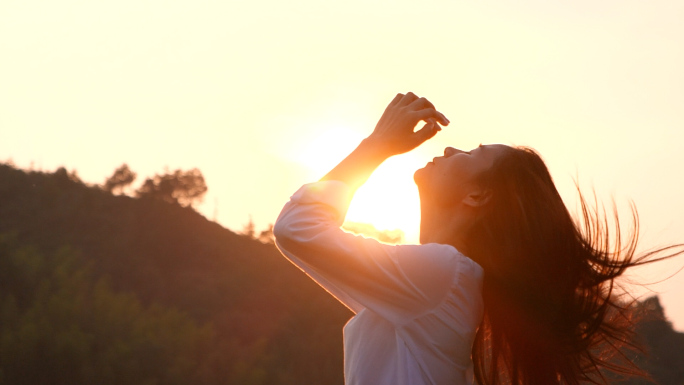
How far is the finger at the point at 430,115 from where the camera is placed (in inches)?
75.3

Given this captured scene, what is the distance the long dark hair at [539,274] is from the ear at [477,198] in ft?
0.04

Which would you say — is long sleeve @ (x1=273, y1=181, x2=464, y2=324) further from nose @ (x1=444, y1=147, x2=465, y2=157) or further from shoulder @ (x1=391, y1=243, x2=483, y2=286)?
nose @ (x1=444, y1=147, x2=465, y2=157)

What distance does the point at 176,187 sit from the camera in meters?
44.9

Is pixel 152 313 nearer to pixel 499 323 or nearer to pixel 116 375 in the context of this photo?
pixel 116 375

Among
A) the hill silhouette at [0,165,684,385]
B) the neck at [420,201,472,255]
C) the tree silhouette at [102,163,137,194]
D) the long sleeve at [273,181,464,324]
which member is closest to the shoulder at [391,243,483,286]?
the long sleeve at [273,181,464,324]

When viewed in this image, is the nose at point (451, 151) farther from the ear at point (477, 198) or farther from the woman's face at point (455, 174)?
the ear at point (477, 198)

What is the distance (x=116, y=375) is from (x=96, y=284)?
5542mm

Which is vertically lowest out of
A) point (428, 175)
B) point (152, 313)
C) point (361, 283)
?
point (152, 313)

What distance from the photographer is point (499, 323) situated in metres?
2.11


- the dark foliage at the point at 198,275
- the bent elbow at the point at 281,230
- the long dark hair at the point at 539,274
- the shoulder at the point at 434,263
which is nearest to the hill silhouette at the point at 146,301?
the dark foliage at the point at 198,275

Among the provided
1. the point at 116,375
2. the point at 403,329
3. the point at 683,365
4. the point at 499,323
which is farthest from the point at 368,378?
the point at 683,365

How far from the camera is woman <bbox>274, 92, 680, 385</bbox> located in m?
1.82

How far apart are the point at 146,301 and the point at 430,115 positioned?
3771 centimetres

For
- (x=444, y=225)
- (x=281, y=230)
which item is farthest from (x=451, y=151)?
(x=281, y=230)
